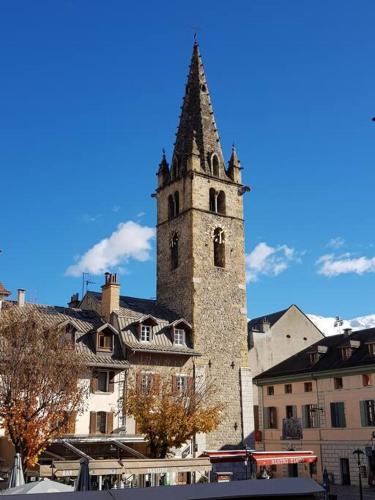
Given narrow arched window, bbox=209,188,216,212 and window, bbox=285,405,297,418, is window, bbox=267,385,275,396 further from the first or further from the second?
narrow arched window, bbox=209,188,216,212

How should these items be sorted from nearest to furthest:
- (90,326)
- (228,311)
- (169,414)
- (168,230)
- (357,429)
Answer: (169,414), (90,326), (357,429), (228,311), (168,230)

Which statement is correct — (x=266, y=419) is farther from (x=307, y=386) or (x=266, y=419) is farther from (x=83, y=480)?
(x=83, y=480)

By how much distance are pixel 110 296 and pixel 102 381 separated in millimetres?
5700

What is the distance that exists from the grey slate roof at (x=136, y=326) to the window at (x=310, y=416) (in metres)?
9.98

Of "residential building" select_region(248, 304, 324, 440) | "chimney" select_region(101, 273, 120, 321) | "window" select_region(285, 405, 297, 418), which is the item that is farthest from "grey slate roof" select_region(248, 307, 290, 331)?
"chimney" select_region(101, 273, 120, 321)

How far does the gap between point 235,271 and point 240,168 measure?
822 centimetres

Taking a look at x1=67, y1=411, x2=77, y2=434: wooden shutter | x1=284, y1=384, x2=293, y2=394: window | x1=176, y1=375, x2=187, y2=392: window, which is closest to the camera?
x1=67, y1=411, x2=77, y2=434: wooden shutter

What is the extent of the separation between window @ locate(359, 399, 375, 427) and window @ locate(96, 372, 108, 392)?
1587cm

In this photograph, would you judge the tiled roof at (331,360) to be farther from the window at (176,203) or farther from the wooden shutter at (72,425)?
the wooden shutter at (72,425)

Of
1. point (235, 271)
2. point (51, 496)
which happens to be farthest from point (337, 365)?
point (51, 496)

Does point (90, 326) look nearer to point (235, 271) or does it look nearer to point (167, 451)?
point (167, 451)

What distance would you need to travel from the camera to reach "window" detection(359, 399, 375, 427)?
36.3m

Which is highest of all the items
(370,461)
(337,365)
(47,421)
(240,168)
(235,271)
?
(240,168)

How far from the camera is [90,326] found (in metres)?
34.7
